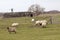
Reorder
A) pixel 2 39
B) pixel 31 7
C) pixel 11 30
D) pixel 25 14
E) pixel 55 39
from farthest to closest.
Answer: pixel 31 7 < pixel 25 14 < pixel 11 30 < pixel 2 39 < pixel 55 39

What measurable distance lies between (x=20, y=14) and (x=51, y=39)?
79346mm

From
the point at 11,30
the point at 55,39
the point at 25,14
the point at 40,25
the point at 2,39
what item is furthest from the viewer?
the point at 25,14

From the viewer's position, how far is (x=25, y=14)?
98.5 metres

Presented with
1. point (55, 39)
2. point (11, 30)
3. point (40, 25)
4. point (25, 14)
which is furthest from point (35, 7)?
point (55, 39)

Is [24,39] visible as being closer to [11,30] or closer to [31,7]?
[11,30]

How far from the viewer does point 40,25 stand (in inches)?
1601

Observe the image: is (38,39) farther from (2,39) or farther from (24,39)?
(2,39)

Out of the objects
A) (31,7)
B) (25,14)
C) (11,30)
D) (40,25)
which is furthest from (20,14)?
(11,30)

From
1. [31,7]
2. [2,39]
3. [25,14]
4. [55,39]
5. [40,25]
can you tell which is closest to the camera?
[55,39]

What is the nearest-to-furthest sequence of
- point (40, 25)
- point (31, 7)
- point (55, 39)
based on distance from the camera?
point (55, 39), point (40, 25), point (31, 7)

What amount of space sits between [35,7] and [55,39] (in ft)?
351

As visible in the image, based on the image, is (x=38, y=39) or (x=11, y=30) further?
(x=11, y=30)

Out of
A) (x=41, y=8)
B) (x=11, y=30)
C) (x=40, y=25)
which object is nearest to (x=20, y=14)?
(x=41, y=8)

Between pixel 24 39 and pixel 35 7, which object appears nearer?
pixel 24 39
